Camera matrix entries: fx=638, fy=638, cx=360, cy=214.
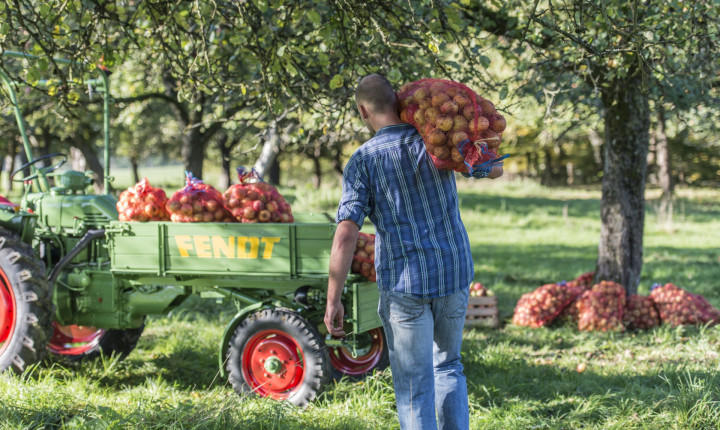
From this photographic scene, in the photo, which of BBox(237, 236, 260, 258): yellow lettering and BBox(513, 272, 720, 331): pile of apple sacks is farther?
BBox(513, 272, 720, 331): pile of apple sacks

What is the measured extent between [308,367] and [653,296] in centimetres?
412

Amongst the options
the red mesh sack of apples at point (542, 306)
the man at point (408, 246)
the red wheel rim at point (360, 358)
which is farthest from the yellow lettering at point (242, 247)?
the red mesh sack of apples at point (542, 306)

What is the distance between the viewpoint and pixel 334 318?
9.66 ft

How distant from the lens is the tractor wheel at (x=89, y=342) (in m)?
5.21

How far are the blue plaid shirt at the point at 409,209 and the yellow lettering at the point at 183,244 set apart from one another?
1853 mm

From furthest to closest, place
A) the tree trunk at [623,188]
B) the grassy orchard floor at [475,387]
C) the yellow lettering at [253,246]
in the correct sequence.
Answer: the tree trunk at [623,188]
the yellow lettering at [253,246]
the grassy orchard floor at [475,387]

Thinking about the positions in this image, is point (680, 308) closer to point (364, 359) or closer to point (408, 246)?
point (364, 359)

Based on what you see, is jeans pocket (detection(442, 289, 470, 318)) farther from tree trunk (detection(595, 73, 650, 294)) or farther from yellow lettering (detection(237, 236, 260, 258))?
tree trunk (detection(595, 73, 650, 294))

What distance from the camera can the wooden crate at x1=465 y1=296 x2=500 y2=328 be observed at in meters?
6.52

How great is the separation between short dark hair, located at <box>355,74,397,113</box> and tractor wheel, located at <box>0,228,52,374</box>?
289cm

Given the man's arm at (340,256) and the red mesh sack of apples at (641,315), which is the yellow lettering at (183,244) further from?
the red mesh sack of apples at (641,315)

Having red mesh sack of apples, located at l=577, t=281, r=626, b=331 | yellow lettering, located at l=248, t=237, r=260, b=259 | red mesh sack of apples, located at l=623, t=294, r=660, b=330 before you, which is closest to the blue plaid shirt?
yellow lettering, located at l=248, t=237, r=260, b=259

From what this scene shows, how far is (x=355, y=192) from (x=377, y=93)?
0.45 meters

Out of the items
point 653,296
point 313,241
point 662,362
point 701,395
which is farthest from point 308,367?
point 653,296
